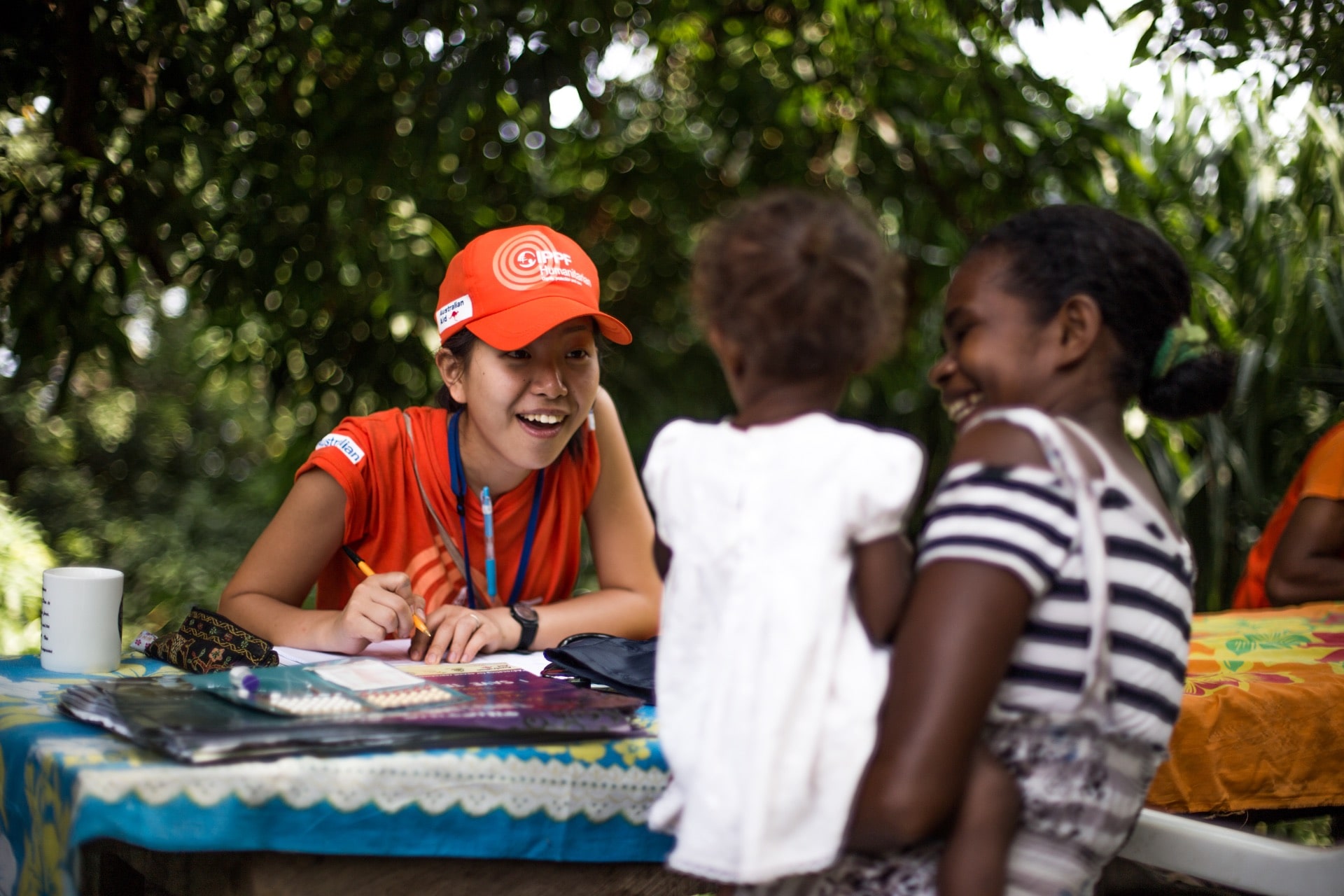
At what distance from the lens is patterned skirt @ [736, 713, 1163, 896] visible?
1097 mm

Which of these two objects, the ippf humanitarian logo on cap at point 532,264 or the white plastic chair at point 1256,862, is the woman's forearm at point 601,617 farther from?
the white plastic chair at point 1256,862

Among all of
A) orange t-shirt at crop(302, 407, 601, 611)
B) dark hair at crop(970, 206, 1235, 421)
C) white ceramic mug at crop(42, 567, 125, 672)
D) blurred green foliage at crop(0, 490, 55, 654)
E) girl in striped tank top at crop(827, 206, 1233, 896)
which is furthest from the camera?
blurred green foliage at crop(0, 490, 55, 654)

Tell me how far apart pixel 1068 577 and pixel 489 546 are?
50.3 inches

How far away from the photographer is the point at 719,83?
13.4 ft

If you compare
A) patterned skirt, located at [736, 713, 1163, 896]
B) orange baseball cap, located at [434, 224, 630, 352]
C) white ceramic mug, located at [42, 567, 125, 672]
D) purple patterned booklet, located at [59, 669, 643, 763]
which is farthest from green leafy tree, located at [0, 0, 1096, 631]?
patterned skirt, located at [736, 713, 1163, 896]

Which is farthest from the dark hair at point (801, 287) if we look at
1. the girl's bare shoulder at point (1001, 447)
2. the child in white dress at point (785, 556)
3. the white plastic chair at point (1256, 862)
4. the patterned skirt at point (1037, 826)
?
the white plastic chair at point (1256, 862)

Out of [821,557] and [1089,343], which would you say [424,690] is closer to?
[821,557]

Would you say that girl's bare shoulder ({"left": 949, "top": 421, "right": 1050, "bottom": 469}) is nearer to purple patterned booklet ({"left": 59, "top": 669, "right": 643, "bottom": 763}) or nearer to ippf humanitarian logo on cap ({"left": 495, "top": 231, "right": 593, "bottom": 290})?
purple patterned booklet ({"left": 59, "top": 669, "right": 643, "bottom": 763})

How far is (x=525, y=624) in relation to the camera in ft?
6.35

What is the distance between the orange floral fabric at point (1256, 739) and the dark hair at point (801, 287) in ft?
3.80

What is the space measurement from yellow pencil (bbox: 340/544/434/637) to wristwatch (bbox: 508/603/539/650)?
16 cm

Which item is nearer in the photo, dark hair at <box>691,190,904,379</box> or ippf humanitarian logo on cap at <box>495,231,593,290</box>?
dark hair at <box>691,190,904,379</box>

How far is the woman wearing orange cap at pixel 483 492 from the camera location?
201 centimetres

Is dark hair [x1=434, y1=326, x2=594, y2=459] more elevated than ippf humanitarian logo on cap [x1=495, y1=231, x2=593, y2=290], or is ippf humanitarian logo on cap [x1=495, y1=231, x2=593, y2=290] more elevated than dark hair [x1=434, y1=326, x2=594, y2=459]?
ippf humanitarian logo on cap [x1=495, y1=231, x2=593, y2=290]
